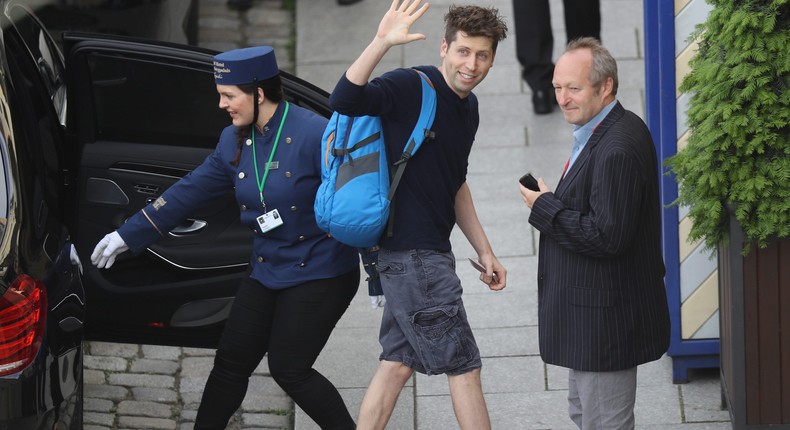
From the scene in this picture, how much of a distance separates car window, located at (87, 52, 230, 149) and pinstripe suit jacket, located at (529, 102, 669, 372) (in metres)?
1.95

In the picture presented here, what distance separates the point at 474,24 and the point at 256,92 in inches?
33.2

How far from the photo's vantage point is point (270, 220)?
461 centimetres

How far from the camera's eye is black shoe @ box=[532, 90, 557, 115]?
8.78 m

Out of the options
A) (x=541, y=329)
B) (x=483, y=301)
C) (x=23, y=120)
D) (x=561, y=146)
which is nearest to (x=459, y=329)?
(x=541, y=329)

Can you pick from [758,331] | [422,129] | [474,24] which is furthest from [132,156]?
[758,331]

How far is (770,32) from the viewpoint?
4.46 metres

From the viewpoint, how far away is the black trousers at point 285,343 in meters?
4.69

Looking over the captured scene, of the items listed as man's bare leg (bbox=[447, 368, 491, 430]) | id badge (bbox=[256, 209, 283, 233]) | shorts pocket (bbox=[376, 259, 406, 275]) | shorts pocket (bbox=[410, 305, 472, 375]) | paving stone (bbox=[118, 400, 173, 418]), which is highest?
id badge (bbox=[256, 209, 283, 233])

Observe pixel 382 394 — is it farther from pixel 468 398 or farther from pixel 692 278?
pixel 692 278

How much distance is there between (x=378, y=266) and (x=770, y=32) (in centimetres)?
160

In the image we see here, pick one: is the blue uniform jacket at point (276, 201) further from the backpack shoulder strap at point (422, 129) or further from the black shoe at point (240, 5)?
the black shoe at point (240, 5)

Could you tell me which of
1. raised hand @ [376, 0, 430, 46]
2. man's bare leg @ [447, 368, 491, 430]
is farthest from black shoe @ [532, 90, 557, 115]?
raised hand @ [376, 0, 430, 46]

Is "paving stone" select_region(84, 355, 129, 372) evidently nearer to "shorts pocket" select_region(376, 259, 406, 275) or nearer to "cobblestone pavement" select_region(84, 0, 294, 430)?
"cobblestone pavement" select_region(84, 0, 294, 430)

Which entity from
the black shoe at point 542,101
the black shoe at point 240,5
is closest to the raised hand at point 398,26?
the black shoe at point 542,101
